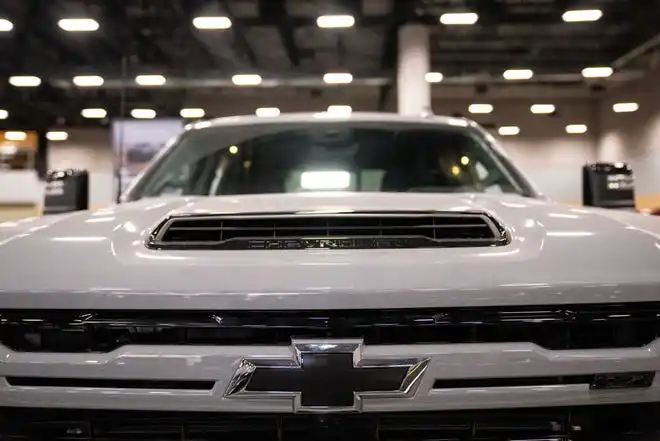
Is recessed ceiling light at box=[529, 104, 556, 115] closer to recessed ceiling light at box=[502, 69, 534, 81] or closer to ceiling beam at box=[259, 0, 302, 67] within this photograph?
recessed ceiling light at box=[502, 69, 534, 81]

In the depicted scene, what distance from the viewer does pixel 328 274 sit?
152 cm

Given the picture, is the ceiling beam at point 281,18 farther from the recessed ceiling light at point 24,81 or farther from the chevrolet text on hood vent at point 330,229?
the chevrolet text on hood vent at point 330,229

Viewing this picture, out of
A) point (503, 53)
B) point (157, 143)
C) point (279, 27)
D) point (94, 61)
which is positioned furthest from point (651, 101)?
point (94, 61)

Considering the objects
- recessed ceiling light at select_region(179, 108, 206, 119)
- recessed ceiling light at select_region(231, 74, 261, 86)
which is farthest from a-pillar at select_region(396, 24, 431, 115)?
recessed ceiling light at select_region(179, 108, 206, 119)

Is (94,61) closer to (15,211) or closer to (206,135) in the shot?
(15,211)

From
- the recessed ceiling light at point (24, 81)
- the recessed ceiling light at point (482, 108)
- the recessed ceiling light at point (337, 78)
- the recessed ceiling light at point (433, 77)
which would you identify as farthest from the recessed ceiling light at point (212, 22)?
the recessed ceiling light at point (482, 108)

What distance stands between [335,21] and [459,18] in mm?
2415

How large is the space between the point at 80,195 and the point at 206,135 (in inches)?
29.0

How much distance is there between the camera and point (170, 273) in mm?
1551

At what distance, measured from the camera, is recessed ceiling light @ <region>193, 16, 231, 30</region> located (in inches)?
555

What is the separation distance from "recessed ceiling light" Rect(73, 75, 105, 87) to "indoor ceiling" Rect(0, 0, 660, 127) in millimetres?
169

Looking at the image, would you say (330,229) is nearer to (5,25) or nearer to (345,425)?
(345,425)

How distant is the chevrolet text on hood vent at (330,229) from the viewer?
1.76 meters

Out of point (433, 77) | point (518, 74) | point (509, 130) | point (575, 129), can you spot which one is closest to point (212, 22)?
point (433, 77)
